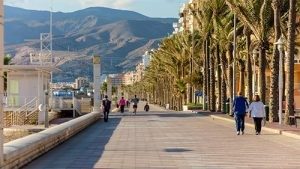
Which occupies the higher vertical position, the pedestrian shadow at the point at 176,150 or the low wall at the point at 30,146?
the low wall at the point at 30,146

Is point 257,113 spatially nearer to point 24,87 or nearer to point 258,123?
point 258,123

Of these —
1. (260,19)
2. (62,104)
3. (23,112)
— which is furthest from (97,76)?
(260,19)

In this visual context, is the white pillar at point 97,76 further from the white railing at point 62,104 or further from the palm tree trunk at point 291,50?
the palm tree trunk at point 291,50

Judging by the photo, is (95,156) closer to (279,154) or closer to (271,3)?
(279,154)

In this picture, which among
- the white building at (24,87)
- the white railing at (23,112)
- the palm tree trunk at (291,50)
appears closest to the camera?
the palm tree trunk at (291,50)

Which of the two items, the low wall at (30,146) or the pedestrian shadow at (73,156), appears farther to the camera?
the pedestrian shadow at (73,156)

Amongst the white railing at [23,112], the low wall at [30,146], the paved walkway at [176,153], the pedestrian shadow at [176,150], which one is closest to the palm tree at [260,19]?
the paved walkway at [176,153]

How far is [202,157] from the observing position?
17703 mm

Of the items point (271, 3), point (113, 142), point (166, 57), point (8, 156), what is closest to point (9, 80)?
point (271, 3)

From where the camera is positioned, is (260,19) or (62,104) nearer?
(260,19)

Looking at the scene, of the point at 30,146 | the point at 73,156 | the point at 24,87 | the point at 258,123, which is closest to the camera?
the point at 30,146

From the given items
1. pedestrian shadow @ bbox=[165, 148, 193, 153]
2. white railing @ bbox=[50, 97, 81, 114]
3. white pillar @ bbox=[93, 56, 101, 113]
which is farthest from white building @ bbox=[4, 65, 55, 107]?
pedestrian shadow @ bbox=[165, 148, 193, 153]

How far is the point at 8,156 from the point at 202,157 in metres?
5.49

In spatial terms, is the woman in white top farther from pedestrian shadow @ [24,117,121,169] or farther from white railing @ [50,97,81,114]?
white railing @ [50,97,81,114]
